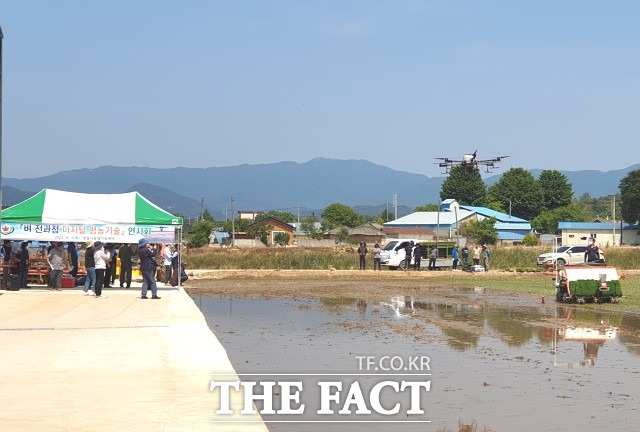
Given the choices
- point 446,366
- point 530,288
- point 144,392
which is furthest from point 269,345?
point 530,288

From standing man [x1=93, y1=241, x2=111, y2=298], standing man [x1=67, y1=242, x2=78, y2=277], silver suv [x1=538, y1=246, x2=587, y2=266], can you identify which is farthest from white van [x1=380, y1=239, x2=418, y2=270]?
standing man [x1=93, y1=241, x2=111, y2=298]

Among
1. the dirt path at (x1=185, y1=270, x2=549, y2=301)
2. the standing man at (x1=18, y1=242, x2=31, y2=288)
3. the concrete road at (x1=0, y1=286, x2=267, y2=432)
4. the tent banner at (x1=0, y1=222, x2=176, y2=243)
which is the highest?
the tent banner at (x1=0, y1=222, x2=176, y2=243)

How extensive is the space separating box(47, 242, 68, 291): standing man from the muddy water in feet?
22.1

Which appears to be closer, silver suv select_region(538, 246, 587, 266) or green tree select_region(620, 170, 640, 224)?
silver suv select_region(538, 246, 587, 266)

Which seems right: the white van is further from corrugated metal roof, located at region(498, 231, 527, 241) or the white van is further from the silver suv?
corrugated metal roof, located at region(498, 231, 527, 241)

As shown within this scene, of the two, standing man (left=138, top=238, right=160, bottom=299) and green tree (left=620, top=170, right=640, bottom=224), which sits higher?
green tree (left=620, top=170, right=640, bottom=224)

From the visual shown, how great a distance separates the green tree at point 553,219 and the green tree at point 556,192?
8.11 metres

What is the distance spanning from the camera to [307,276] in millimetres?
46594

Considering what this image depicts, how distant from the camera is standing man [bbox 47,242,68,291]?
103 ft

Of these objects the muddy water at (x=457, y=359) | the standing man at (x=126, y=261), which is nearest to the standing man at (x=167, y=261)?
the standing man at (x=126, y=261)

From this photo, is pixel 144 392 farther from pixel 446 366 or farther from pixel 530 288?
pixel 530 288

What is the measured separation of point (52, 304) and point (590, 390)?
17.2 m

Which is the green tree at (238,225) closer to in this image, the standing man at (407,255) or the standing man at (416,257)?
the standing man at (416,257)

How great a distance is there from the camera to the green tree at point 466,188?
156 metres
